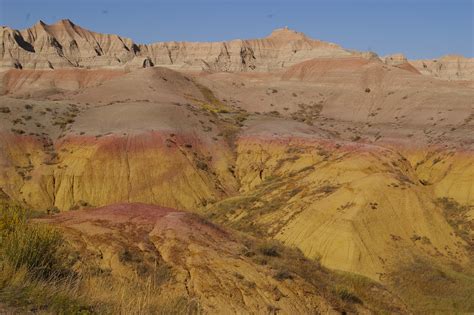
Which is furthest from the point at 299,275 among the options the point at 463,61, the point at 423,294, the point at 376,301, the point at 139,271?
the point at 463,61

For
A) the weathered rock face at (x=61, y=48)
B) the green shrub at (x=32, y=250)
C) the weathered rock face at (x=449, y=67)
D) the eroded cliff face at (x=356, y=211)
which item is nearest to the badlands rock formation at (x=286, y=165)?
the eroded cliff face at (x=356, y=211)

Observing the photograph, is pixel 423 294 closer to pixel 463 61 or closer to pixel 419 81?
pixel 419 81

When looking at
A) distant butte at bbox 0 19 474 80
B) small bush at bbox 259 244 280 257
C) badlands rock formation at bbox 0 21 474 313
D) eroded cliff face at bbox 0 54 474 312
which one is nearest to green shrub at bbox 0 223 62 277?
badlands rock formation at bbox 0 21 474 313

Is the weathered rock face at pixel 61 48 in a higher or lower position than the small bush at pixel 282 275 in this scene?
higher

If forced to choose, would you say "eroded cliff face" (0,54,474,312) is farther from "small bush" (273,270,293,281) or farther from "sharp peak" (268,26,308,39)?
"sharp peak" (268,26,308,39)

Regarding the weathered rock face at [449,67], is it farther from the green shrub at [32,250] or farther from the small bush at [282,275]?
the green shrub at [32,250]

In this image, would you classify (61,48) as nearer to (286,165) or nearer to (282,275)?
(286,165)
